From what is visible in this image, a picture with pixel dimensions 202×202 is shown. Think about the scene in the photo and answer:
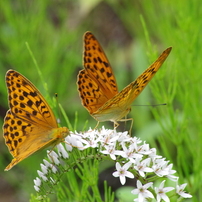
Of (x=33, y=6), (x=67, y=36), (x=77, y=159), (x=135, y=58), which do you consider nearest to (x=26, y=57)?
(x=67, y=36)

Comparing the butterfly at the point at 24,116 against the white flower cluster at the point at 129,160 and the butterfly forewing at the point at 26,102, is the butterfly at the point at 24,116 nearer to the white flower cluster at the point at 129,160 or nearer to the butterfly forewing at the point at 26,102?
the butterfly forewing at the point at 26,102

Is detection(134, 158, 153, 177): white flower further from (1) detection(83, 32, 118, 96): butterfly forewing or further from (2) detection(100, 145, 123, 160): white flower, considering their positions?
(1) detection(83, 32, 118, 96): butterfly forewing

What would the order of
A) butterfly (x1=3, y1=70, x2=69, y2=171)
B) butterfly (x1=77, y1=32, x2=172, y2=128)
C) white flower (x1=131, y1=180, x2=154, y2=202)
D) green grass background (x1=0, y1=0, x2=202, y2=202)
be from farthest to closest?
green grass background (x1=0, y1=0, x2=202, y2=202) → butterfly (x1=77, y1=32, x2=172, y2=128) → butterfly (x1=3, y1=70, x2=69, y2=171) → white flower (x1=131, y1=180, x2=154, y2=202)

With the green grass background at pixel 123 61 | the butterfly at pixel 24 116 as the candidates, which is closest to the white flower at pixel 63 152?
the butterfly at pixel 24 116

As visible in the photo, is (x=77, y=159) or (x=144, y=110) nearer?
(x=77, y=159)

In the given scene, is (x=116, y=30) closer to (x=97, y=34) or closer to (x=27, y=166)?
(x=97, y=34)

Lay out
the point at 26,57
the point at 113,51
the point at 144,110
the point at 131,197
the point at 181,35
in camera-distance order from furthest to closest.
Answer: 1. the point at 113,51
2. the point at 144,110
3. the point at 26,57
4. the point at 181,35
5. the point at 131,197

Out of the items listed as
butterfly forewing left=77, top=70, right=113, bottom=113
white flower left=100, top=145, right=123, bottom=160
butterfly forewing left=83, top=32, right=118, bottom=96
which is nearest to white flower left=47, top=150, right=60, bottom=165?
white flower left=100, top=145, right=123, bottom=160
